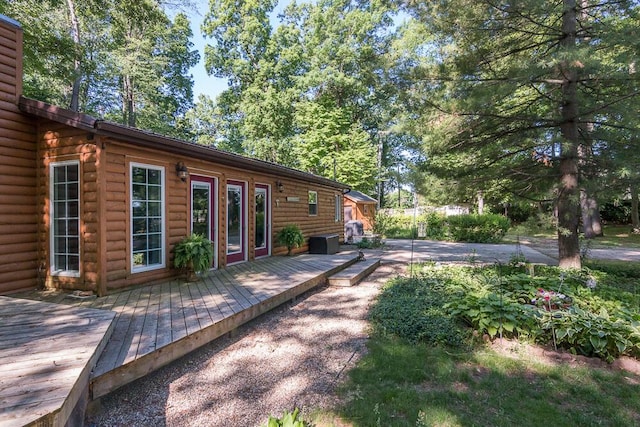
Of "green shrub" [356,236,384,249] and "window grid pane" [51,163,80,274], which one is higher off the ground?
"window grid pane" [51,163,80,274]

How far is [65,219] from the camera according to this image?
4488mm

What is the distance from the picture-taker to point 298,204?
9.67 metres

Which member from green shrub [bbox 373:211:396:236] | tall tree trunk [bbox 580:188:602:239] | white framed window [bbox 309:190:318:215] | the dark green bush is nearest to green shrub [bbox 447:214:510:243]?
tall tree trunk [bbox 580:188:602:239]

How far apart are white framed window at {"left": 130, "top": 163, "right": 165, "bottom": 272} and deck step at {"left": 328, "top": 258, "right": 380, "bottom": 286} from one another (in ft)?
10.4

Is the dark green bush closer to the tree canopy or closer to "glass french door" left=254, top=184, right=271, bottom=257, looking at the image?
the tree canopy

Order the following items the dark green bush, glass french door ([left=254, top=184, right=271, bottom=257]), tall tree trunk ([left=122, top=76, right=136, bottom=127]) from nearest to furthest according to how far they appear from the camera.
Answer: the dark green bush → glass french door ([left=254, top=184, right=271, bottom=257]) → tall tree trunk ([left=122, top=76, right=136, bottom=127])

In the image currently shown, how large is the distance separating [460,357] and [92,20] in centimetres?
1839

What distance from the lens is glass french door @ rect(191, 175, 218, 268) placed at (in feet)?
19.2

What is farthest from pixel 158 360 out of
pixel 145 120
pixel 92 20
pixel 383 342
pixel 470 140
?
pixel 145 120

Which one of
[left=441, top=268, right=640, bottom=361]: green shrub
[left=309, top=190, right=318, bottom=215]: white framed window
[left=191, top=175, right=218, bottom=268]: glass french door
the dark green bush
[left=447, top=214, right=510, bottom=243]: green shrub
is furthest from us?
[left=447, top=214, right=510, bottom=243]: green shrub

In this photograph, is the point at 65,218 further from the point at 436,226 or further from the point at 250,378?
the point at 436,226

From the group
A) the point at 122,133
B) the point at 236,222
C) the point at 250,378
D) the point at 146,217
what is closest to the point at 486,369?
the point at 250,378

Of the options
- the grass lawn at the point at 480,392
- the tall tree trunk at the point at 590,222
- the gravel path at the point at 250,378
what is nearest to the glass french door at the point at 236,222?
the gravel path at the point at 250,378

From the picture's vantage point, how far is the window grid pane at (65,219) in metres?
4.41
